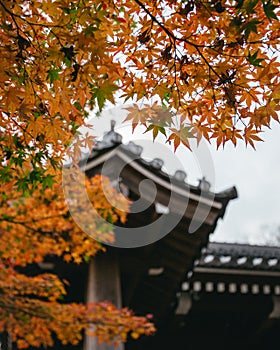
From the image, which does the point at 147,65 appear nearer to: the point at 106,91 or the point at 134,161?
the point at 106,91

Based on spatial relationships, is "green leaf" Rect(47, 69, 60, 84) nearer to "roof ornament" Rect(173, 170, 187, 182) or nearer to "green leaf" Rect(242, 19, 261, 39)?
"green leaf" Rect(242, 19, 261, 39)

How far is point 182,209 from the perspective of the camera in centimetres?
757

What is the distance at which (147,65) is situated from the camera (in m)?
2.63

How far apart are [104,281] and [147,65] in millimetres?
4820

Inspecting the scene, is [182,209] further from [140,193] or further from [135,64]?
[135,64]

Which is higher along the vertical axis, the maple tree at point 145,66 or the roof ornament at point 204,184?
the roof ornament at point 204,184

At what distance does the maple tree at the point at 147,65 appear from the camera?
2.35 meters

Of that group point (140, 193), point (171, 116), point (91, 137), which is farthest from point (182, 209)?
point (171, 116)

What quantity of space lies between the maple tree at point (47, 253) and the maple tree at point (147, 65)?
357cm

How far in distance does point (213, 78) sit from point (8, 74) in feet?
3.40

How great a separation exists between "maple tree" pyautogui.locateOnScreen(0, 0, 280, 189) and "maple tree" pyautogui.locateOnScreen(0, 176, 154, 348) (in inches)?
141

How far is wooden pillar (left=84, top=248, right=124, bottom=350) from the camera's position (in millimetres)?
6742

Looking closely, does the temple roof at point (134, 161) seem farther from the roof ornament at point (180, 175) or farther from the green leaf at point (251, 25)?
the green leaf at point (251, 25)

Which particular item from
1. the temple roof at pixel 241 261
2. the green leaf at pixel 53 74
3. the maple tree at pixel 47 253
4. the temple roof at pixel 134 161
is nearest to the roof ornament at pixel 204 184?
the temple roof at pixel 134 161
